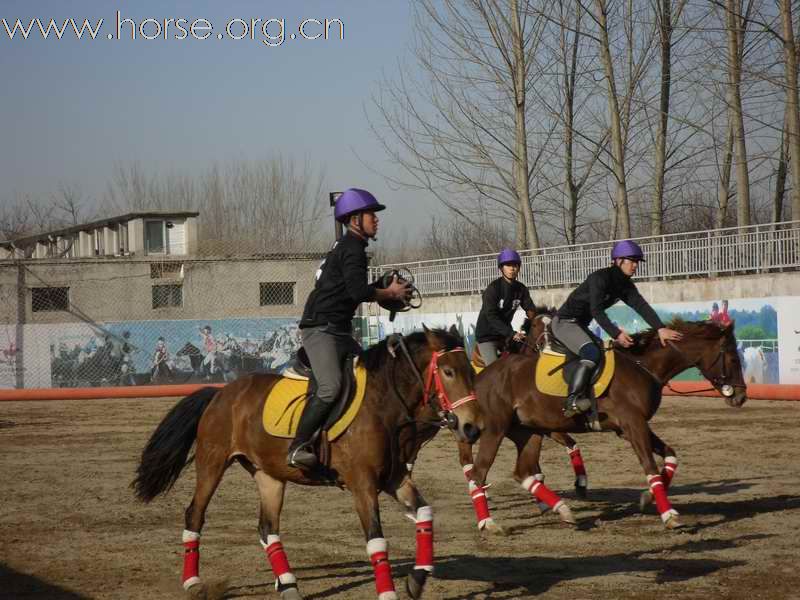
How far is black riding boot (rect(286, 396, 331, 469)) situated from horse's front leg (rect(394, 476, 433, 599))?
26.3 inches

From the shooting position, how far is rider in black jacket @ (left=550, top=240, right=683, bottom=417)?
11109 mm

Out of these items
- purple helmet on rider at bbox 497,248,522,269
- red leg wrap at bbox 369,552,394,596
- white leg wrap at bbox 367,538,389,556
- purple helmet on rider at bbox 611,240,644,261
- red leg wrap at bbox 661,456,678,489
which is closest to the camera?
red leg wrap at bbox 369,552,394,596

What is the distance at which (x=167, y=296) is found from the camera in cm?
3650

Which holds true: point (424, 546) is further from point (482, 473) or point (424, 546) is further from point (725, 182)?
point (725, 182)

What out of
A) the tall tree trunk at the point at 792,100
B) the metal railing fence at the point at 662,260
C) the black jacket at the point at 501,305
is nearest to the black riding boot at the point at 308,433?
the black jacket at the point at 501,305

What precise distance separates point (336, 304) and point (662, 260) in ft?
71.0

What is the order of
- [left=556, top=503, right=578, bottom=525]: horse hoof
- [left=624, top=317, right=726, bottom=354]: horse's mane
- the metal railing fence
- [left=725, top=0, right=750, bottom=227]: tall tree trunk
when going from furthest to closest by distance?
1. [left=725, top=0, right=750, bottom=227]: tall tree trunk
2. the metal railing fence
3. [left=624, top=317, right=726, bottom=354]: horse's mane
4. [left=556, top=503, right=578, bottom=525]: horse hoof

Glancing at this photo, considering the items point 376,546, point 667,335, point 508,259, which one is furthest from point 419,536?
point 508,259

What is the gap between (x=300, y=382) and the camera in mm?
8141

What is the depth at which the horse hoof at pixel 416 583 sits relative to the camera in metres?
7.21

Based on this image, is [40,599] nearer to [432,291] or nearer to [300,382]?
[300,382]

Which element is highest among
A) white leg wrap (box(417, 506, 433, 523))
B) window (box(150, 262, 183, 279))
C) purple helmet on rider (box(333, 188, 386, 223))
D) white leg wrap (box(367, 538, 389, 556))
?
window (box(150, 262, 183, 279))

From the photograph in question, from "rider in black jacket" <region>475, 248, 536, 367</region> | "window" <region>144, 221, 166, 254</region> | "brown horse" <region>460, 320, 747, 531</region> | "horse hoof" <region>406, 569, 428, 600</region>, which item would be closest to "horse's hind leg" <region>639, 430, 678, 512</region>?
"brown horse" <region>460, 320, 747, 531</region>

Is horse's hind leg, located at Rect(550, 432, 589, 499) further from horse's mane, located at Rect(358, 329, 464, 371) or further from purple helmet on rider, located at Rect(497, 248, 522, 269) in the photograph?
horse's mane, located at Rect(358, 329, 464, 371)
